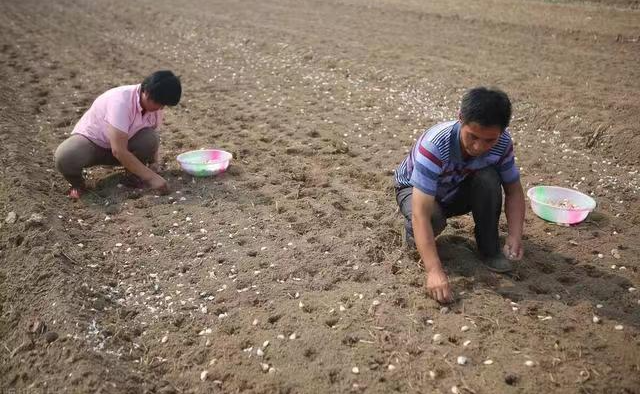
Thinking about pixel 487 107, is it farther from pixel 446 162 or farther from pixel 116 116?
pixel 116 116

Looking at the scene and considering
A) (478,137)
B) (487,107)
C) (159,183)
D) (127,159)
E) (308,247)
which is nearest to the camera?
(487,107)

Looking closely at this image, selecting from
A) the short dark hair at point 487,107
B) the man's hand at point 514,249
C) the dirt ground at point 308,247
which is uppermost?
the short dark hair at point 487,107

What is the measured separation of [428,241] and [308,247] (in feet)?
A: 3.33

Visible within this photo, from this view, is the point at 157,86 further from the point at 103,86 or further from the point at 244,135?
the point at 103,86

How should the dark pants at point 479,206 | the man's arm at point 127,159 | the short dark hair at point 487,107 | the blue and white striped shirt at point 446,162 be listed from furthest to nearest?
the man's arm at point 127,159 < the dark pants at point 479,206 < the blue and white striped shirt at point 446,162 < the short dark hair at point 487,107

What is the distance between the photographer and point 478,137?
9.73 feet

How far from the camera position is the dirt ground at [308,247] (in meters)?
2.85

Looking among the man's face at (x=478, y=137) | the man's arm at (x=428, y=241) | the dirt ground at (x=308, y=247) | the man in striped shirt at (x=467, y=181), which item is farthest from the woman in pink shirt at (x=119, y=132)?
the man's face at (x=478, y=137)

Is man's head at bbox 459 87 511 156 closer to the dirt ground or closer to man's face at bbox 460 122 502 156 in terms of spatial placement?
man's face at bbox 460 122 502 156

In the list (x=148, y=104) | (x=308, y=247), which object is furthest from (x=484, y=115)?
(x=148, y=104)

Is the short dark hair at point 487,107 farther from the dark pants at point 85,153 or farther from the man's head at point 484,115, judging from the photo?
the dark pants at point 85,153

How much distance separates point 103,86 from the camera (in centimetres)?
734

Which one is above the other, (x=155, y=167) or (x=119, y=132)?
(x=119, y=132)

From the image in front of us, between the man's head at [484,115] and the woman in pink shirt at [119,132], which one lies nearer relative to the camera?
the man's head at [484,115]
